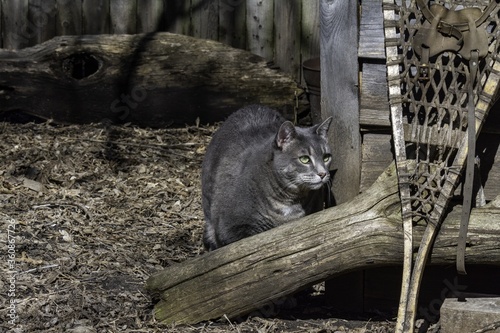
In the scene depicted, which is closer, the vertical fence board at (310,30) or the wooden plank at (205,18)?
the vertical fence board at (310,30)

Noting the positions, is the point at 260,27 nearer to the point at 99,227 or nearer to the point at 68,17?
the point at 68,17

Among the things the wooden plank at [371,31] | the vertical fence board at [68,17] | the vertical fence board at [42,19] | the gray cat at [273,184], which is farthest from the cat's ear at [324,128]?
the vertical fence board at [42,19]

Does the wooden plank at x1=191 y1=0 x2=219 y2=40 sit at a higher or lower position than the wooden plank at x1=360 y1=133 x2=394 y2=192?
higher

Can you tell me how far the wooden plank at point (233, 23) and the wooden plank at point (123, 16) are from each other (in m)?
0.80

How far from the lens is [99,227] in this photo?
5.87 m

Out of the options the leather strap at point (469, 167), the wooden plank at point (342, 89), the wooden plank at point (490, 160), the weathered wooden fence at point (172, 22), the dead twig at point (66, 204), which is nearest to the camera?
the leather strap at point (469, 167)

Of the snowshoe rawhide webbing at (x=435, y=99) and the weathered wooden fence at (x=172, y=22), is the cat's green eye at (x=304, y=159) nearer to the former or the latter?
the snowshoe rawhide webbing at (x=435, y=99)

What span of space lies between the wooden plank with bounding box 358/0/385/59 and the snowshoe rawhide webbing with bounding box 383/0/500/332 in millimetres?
227

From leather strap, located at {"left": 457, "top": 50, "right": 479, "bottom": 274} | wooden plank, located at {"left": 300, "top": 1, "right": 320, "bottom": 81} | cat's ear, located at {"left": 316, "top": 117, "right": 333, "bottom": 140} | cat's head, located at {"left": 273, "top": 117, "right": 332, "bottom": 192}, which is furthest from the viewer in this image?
wooden plank, located at {"left": 300, "top": 1, "right": 320, "bottom": 81}

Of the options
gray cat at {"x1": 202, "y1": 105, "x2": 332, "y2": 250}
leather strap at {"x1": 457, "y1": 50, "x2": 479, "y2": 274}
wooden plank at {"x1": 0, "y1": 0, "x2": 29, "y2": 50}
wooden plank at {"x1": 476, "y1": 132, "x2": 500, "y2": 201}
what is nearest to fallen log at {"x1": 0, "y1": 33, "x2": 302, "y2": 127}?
wooden plank at {"x1": 0, "y1": 0, "x2": 29, "y2": 50}

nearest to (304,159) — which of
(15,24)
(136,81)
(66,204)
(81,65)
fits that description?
(66,204)

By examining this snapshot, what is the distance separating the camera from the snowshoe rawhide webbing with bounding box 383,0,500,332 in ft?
13.4

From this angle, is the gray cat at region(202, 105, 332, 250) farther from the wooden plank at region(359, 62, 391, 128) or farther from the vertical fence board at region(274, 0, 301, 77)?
the vertical fence board at region(274, 0, 301, 77)

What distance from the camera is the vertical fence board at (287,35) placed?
807 cm
